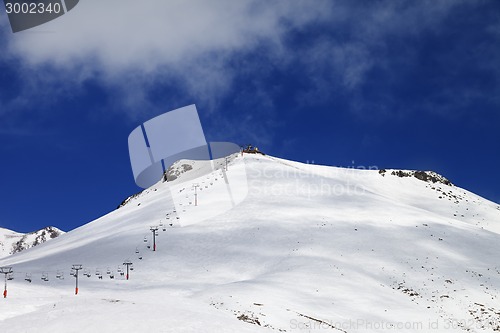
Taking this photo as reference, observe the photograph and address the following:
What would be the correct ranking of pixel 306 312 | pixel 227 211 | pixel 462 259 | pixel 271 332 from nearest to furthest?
1. pixel 271 332
2. pixel 306 312
3. pixel 462 259
4. pixel 227 211

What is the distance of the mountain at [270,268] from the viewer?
26.7m

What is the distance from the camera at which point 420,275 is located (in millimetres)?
45344

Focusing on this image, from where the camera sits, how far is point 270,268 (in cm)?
4725

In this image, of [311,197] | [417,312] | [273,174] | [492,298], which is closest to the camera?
[417,312]

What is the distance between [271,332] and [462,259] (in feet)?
107

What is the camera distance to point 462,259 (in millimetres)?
49844

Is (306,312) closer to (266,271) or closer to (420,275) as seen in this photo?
(266,271)

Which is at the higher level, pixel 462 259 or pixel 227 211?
pixel 227 211

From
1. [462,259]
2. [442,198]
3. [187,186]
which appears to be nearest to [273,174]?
[187,186]

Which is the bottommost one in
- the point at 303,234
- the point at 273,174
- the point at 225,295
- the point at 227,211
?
the point at 225,295

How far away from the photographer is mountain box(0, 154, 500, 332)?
26.7m

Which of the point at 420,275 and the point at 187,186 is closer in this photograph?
the point at 420,275

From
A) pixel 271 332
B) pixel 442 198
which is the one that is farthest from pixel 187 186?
pixel 271 332

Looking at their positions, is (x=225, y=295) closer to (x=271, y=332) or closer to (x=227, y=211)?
(x=271, y=332)
